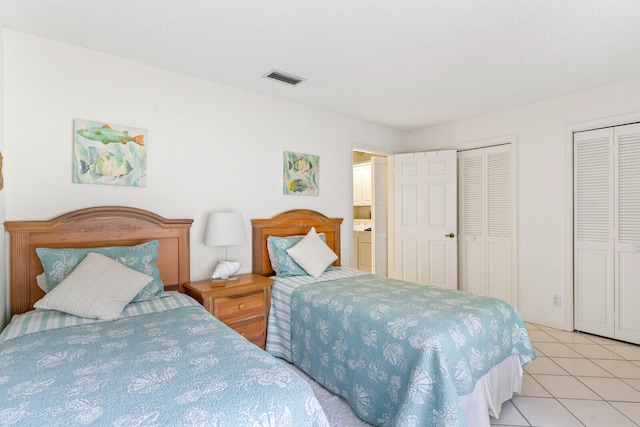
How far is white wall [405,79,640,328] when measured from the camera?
339cm

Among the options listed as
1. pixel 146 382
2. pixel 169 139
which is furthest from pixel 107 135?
pixel 146 382

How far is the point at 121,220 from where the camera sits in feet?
8.05

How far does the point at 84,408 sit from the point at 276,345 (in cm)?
187

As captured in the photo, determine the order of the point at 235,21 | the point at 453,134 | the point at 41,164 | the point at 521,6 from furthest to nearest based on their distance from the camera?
the point at 453,134 → the point at 41,164 → the point at 235,21 → the point at 521,6

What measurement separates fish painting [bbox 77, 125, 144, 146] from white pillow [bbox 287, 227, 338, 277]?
1634mm

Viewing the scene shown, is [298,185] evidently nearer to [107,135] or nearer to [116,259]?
[107,135]

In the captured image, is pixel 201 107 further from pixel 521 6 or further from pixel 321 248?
pixel 521 6

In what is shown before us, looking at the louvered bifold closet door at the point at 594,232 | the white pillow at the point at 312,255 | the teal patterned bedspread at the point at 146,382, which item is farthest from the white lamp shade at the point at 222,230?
the louvered bifold closet door at the point at 594,232

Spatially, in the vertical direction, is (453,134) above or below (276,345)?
above

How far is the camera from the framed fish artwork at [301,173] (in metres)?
3.53

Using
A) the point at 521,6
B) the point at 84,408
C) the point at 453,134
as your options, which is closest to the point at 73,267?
the point at 84,408

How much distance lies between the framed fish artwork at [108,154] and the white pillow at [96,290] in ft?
2.24

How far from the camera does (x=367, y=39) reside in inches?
89.0

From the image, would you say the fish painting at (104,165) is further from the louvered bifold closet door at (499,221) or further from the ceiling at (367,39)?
the louvered bifold closet door at (499,221)
